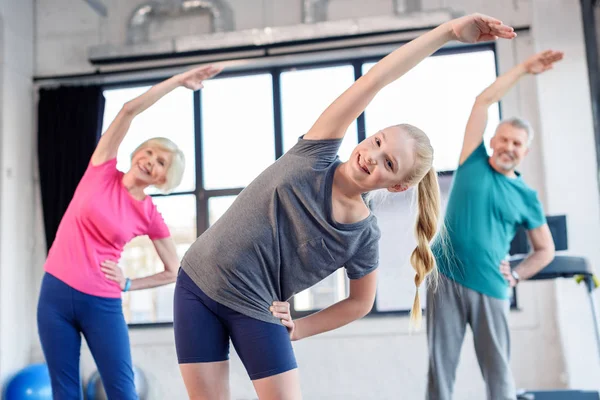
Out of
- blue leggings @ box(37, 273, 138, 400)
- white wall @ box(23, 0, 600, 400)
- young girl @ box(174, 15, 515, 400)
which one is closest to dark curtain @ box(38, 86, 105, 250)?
white wall @ box(23, 0, 600, 400)

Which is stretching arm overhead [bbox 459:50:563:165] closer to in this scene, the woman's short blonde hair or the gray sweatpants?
the gray sweatpants

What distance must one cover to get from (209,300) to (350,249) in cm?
39

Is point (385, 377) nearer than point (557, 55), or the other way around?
point (557, 55)

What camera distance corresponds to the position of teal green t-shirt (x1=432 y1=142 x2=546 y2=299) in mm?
2770

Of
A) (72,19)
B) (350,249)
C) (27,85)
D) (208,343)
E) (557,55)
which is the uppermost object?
(72,19)

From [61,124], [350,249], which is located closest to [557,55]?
[350,249]

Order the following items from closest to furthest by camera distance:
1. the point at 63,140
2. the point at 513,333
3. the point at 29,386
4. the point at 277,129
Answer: the point at 29,386
the point at 513,333
the point at 277,129
the point at 63,140

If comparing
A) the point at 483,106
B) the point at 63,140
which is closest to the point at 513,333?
the point at 483,106

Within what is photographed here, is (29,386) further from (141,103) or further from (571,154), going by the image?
(571,154)

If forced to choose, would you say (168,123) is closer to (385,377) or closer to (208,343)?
(385,377)

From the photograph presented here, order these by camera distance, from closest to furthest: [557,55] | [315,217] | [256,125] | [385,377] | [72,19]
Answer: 1. [315,217]
2. [557,55]
3. [385,377]
4. [256,125]
5. [72,19]

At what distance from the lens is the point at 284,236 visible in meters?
1.59

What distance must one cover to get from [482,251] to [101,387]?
3.16 meters

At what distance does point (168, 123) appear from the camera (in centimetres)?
545
